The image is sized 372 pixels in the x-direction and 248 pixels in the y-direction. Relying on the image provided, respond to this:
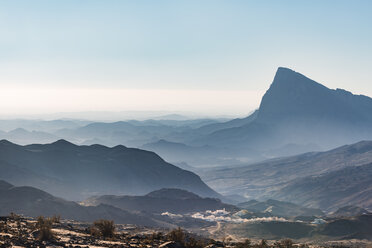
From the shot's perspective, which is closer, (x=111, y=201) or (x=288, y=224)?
(x=288, y=224)

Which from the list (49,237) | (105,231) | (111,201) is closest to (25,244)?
(49,237)

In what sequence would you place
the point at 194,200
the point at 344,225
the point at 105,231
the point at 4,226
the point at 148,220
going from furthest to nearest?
the point at 194,200 → the point at 148,220 → the point at 344,225 → the point at 105,231 → the point at 4,226

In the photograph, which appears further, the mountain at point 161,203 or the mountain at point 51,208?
the mountain at point 161,203

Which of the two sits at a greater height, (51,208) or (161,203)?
(51,208)

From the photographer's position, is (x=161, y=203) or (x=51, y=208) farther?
(x=161, y=203)

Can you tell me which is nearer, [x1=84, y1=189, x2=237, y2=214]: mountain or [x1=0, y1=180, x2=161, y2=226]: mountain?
[x1=0, y1=180, x2=161, y2=226]: mountain

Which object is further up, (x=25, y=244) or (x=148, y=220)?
(x=25, y=244)

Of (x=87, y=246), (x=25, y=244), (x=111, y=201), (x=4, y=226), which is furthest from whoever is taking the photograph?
(x=111, y=201)

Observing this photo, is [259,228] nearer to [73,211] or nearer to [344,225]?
[344,225]
